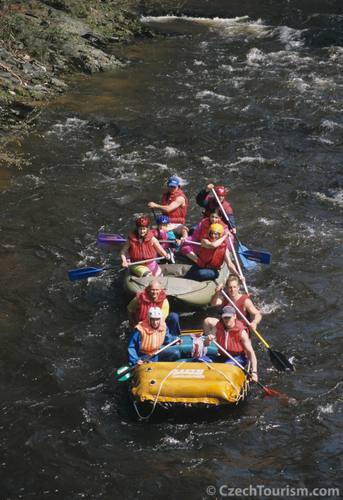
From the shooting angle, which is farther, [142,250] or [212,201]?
[212,201]

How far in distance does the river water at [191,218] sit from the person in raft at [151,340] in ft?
1.63

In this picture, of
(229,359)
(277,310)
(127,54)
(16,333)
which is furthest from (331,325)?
(127,54)

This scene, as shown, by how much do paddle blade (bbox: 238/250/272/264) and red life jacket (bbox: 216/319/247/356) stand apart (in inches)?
84.5

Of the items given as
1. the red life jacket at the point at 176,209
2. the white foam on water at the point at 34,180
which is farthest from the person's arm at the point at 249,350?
the white foam on water at the point at 34,180

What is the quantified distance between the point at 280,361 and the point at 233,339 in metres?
0.63

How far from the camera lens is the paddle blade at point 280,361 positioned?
26.2 ft

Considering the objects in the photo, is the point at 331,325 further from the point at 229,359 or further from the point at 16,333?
the point at 16,333

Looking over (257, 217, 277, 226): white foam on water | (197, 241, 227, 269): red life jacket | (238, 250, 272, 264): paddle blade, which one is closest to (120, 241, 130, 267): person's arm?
(197, 241, 227, 269): red life jacket

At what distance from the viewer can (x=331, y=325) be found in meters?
9.28

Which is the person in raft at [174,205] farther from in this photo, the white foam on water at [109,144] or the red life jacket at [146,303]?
the white foam on water at [109,144]

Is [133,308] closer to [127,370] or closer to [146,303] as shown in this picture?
[146,303]

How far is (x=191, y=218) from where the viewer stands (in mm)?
12508

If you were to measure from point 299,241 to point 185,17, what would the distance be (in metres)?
17.2

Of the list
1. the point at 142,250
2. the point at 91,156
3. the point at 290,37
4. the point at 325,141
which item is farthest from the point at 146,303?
the point at 290,37
